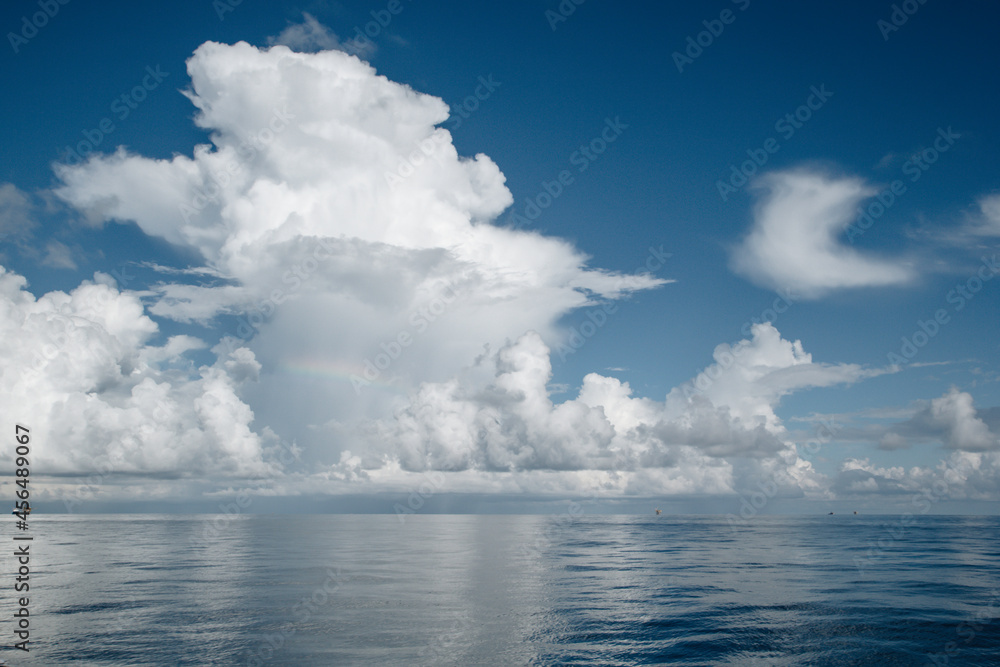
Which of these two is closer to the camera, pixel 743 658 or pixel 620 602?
pixel 743 658

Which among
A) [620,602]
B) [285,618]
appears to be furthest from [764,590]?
[285,618]

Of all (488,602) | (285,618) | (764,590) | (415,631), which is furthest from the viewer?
(764,590)

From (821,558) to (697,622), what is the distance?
68601 mm

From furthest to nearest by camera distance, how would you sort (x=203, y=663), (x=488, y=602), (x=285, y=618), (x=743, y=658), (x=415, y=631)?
(x=488, y=602) → (x=285, y=618) → (x=415, y=631) → (x=743, y=658) → (x=203, y=663)

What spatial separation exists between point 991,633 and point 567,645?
112ft

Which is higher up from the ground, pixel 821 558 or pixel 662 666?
pixel 662 666

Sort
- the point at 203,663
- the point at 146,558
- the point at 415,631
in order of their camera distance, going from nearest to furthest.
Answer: the point at 203,663
the point at 415,631
the point at 146,558

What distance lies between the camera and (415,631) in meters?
42.4

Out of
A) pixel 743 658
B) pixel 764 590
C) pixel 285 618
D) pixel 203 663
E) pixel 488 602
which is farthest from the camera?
pixel 764 590

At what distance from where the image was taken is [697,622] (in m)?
47.1

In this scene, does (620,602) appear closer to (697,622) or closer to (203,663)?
(697,622)

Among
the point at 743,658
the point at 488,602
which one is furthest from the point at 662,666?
the point at 488,602

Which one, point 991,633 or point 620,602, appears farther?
point 620,602

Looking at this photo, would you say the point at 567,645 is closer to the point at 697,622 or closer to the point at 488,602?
the point at 697,622
